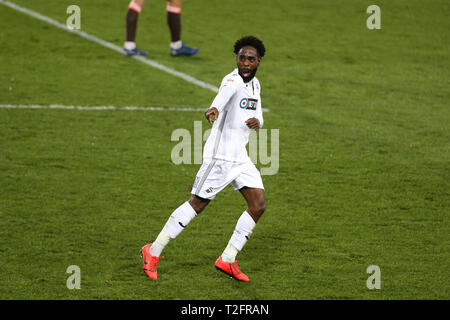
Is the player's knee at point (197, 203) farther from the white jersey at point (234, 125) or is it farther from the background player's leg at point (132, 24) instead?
the background player's leg at point (132, 24)

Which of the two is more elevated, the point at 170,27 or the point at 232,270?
the point at 170,27

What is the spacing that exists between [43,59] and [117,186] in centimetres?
492

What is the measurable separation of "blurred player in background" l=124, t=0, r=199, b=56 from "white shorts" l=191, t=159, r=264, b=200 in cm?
633

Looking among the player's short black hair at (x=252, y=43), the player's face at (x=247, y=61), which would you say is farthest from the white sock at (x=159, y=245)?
the player's short black hair at (x=252, y=43)

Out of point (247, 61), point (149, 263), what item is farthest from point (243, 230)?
point (247, 61)

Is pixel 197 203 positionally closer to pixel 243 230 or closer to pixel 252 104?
pixel 243 230

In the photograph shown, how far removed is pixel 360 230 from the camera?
20.5 ft

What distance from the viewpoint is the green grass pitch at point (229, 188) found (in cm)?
542

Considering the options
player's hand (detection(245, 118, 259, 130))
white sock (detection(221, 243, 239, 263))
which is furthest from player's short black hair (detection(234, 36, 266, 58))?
white sock (detection(221, 243, 239, 263))

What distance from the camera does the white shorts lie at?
5.25 m

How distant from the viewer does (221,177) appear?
5258mm

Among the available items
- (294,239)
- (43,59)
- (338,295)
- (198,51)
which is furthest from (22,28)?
(338,295)

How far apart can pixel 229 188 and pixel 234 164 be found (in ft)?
6.79

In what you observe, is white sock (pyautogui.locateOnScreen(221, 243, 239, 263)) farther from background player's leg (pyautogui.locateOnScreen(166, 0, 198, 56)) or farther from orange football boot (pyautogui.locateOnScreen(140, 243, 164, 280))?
background player's leg (pyautogui.locateOnScreen(166, 0, 198, 56))
